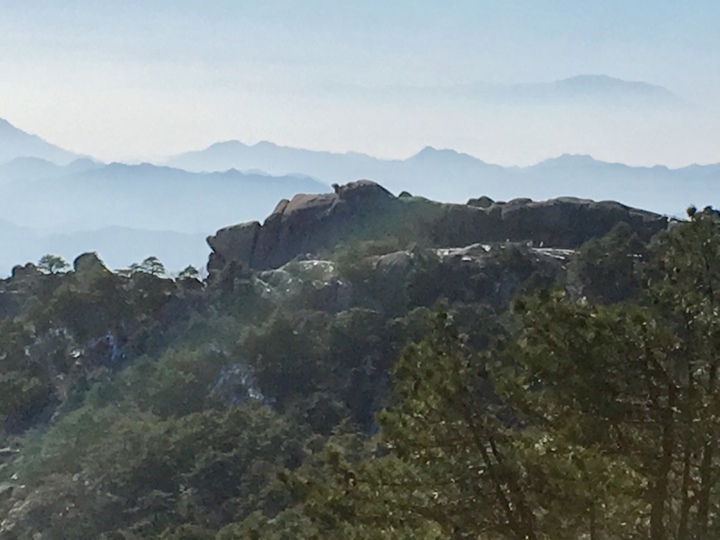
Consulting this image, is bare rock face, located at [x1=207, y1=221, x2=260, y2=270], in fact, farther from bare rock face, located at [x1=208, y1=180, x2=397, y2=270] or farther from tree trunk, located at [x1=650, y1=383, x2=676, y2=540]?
tree trunk, located at [x1=650, y1=383, x2=676, y2=540]

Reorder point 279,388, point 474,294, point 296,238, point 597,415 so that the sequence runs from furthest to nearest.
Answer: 1. point 296,238
2. point 474,294
3. point 279,388
4. point 597,415

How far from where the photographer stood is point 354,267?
2606 centimetres

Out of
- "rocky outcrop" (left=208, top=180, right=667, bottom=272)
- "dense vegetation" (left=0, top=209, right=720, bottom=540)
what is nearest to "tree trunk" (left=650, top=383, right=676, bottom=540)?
"dense vegetation" (left=0, top=209, right=720, bottom=540)

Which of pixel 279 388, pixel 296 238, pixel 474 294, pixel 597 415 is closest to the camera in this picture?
pixel 597 415

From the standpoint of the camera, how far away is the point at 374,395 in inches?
858

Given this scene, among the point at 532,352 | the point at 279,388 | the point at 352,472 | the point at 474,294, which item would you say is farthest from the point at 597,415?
the point at 474,294

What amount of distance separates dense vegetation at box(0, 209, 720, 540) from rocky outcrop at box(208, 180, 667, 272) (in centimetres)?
228

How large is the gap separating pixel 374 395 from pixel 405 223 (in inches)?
392

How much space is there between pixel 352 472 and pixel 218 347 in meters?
17.2

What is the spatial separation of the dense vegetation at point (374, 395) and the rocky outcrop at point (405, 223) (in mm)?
2285

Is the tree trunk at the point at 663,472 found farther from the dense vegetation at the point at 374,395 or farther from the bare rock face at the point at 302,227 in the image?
the bare rock face at the point at 302,227

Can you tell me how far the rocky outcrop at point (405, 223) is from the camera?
97.2 ft

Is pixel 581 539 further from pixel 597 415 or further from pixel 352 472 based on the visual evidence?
pixel 352 472

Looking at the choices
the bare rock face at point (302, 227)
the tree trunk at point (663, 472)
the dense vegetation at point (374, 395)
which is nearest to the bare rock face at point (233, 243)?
the bare rock face at point (302, 227)
